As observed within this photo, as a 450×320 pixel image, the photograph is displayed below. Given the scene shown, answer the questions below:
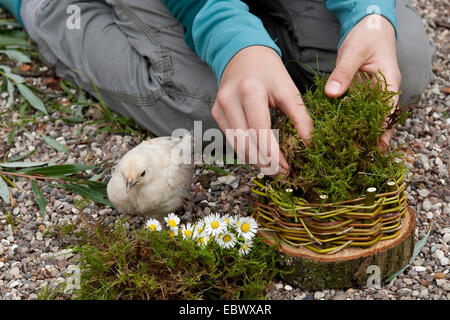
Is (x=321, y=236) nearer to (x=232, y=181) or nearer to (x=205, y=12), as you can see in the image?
(x=232, y=181)

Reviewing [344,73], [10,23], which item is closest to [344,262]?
[344,73]

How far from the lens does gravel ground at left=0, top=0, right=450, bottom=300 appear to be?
2.11 metres

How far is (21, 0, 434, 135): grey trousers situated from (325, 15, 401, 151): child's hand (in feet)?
1.66

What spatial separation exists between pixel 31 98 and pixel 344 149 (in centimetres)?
197

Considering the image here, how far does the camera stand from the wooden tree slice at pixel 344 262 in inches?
77.0

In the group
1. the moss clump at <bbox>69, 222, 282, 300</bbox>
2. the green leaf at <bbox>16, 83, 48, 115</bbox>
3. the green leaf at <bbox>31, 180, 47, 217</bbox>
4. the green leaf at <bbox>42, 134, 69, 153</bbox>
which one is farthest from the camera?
the green leaf at <bbox>16, 83, 48, 115</bbox>

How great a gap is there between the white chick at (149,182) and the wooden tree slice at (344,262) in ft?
1.66

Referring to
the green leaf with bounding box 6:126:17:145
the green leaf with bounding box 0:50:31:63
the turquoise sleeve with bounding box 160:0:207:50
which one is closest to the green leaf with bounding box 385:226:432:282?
the turquoise sleeve with bounding box 160:0:207:50

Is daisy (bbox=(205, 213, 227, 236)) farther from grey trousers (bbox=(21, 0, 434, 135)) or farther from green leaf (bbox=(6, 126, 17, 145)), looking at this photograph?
green leaf (bbox=(6, 126, 17, 145))

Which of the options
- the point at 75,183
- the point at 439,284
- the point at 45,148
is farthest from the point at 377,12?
the point at 45,148

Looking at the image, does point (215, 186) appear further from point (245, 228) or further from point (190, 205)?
point (245, 228)

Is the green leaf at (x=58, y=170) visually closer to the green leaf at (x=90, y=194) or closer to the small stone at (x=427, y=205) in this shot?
the green leaf at (x=90, y=194)

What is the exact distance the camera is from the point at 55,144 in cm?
296
